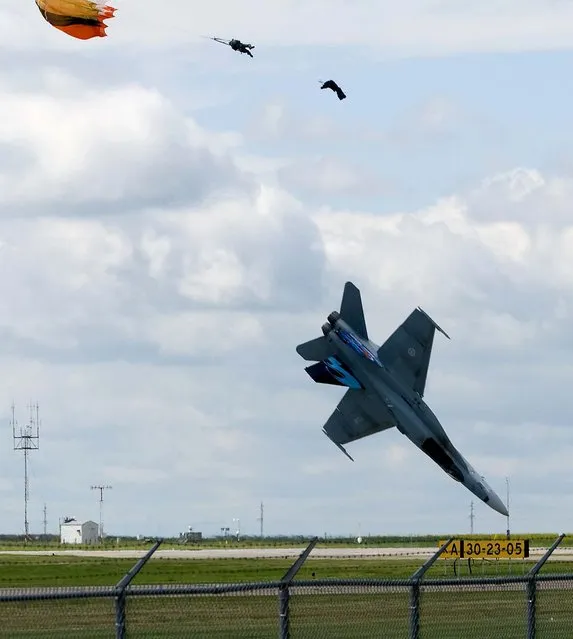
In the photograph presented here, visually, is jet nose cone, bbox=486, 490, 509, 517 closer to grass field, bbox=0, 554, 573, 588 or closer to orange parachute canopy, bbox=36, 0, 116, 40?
grass field, bbox=0, 554, 573, 588

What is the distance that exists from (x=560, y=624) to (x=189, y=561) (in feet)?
147

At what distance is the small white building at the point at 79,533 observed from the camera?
161m

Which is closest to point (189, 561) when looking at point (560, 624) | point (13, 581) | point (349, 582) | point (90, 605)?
point (13, 581)

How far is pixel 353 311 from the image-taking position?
58.1 metres

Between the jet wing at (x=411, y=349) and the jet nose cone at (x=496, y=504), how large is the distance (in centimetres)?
510

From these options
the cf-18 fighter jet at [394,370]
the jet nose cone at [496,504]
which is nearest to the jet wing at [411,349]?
the cf-18 fighter jet at [394,370]

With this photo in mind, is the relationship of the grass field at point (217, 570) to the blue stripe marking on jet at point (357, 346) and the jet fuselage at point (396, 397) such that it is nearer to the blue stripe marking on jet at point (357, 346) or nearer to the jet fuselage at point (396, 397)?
the jet fuselage at point (396, 397)

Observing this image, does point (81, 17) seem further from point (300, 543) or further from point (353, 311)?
point (300, 543)

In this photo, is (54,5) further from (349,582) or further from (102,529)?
(102,529)

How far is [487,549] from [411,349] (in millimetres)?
18401

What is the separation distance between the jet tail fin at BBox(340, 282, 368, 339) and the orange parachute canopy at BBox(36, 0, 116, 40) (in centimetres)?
2106

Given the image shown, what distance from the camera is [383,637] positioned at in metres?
31.0

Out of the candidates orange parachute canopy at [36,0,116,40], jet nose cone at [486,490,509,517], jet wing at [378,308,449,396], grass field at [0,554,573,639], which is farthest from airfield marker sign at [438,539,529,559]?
orange parachute canopy at [36,0,116,40]

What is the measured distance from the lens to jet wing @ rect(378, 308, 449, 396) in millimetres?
57094
